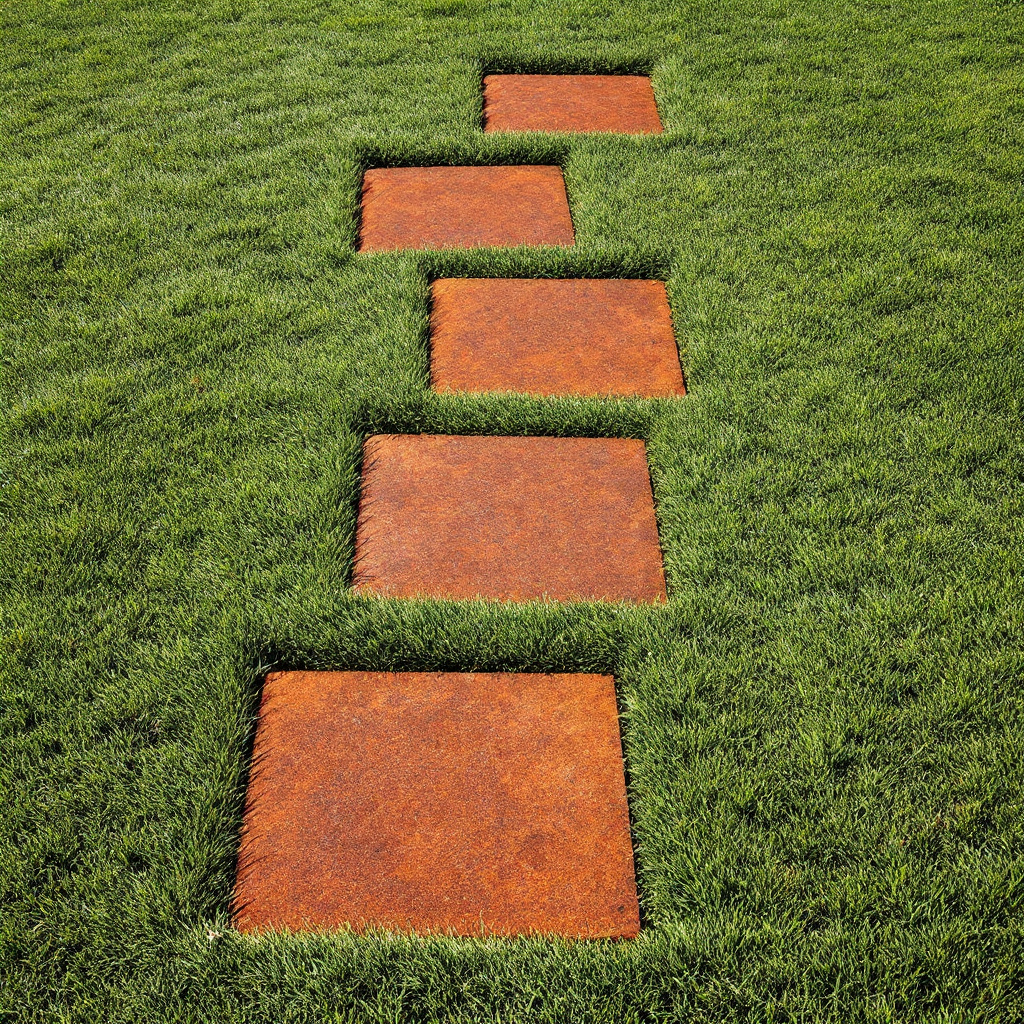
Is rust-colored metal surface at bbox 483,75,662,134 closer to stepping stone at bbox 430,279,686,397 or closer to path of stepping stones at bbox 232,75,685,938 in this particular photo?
path of stepping stones at bbox 232,75,685,938

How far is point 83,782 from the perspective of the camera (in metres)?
2.08

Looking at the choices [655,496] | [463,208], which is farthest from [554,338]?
[463,208]

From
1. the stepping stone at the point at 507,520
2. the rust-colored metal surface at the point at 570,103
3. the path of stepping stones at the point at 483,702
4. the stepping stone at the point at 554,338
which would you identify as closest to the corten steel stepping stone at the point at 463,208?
the path of stepping stones at the point at 483,702

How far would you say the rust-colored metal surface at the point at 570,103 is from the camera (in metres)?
4.53

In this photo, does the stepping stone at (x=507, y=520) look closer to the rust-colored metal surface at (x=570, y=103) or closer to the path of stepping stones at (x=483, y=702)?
the path of stepping stones at (x=483, y=702)

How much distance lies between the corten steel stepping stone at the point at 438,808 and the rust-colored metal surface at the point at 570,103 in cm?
316

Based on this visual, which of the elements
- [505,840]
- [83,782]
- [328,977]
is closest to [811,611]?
[505,840]

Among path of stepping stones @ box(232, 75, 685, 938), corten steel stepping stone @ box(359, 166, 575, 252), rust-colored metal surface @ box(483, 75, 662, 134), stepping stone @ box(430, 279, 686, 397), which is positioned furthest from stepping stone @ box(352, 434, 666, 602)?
rust-colored metal surface @ box(483, 75, 662, 134)

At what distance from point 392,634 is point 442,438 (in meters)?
0.81

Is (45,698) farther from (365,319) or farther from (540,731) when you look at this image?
(365,319)

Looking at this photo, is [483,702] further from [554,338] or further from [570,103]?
[570,103]

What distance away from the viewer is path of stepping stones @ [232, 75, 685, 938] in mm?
1932

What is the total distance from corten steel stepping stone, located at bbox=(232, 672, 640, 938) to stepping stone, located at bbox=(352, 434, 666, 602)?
31 cm

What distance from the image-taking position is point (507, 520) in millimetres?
2689
